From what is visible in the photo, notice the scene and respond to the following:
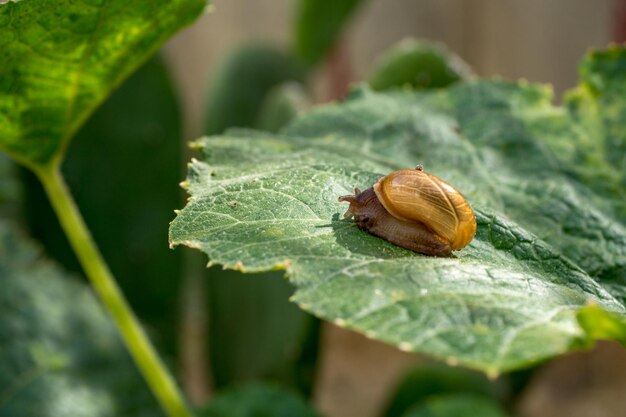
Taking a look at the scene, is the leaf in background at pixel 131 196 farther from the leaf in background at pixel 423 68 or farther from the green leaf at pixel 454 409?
the green leaf at pixel 454 409

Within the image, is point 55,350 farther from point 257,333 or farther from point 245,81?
point 245,81

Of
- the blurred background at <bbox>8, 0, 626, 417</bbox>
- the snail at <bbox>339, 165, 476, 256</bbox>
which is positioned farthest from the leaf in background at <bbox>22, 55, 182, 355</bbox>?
the snail at <bbox>339, 165, 476, 256</bbox>

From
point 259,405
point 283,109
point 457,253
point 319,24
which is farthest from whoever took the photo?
point 319,24

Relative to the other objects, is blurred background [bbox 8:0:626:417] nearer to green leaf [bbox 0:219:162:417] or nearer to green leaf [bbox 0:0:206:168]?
green leaf [bbox 0:219:162:417]

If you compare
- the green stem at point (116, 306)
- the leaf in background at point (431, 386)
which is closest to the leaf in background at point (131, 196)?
the leaf in background at point (431, 386)

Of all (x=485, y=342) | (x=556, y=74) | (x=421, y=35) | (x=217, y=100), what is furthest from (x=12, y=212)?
(x=421, y=35)

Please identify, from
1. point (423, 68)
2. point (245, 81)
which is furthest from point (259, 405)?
point (245, 81)
